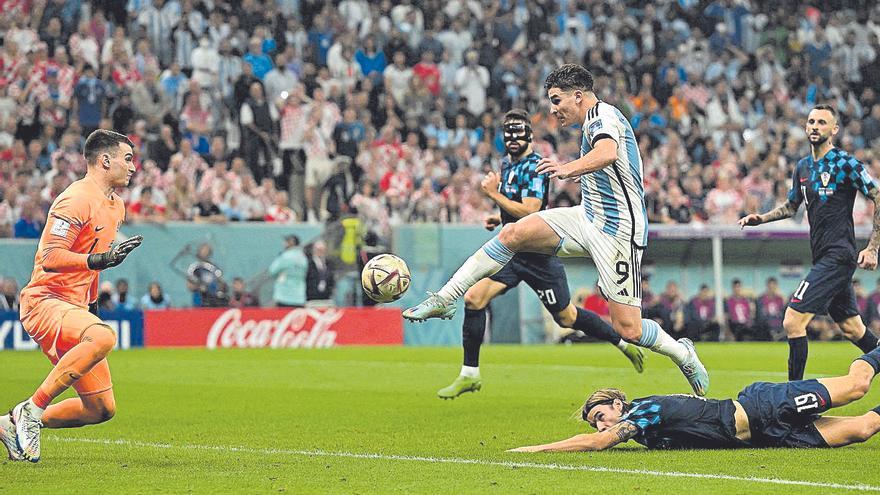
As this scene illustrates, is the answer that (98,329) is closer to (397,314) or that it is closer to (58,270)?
(58,270)

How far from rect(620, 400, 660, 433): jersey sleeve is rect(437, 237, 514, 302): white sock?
256cm

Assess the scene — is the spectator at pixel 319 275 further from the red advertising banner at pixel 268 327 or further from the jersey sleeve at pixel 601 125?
the jersey sleeve at pixel 601 125

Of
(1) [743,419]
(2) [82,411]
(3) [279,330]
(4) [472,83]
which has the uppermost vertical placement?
(4) [472,83]

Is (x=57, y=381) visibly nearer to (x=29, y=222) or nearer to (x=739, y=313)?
(x=29, y=222)

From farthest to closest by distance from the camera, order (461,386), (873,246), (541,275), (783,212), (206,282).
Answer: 1. (206,282)
2. (541,275)
3. (461,386)
4. (783,212)
5. (873,246)

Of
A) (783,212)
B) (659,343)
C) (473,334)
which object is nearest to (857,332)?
(783,212)

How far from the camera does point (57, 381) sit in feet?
26.3

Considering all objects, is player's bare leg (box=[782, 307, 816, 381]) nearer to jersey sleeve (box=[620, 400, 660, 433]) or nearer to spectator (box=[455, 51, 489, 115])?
jersey sleeve (box=[620, 400, 660, 433])

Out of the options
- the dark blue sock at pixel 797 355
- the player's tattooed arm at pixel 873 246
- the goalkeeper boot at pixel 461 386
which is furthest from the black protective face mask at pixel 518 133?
the player's tattooed arm at pixel 873 246

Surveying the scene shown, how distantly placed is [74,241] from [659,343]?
4.53 m

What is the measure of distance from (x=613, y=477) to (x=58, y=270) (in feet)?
11.9

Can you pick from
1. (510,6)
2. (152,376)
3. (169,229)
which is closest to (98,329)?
(152,376)

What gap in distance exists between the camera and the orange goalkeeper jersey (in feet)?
26.5

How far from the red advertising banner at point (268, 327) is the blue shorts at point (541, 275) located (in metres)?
11.7
